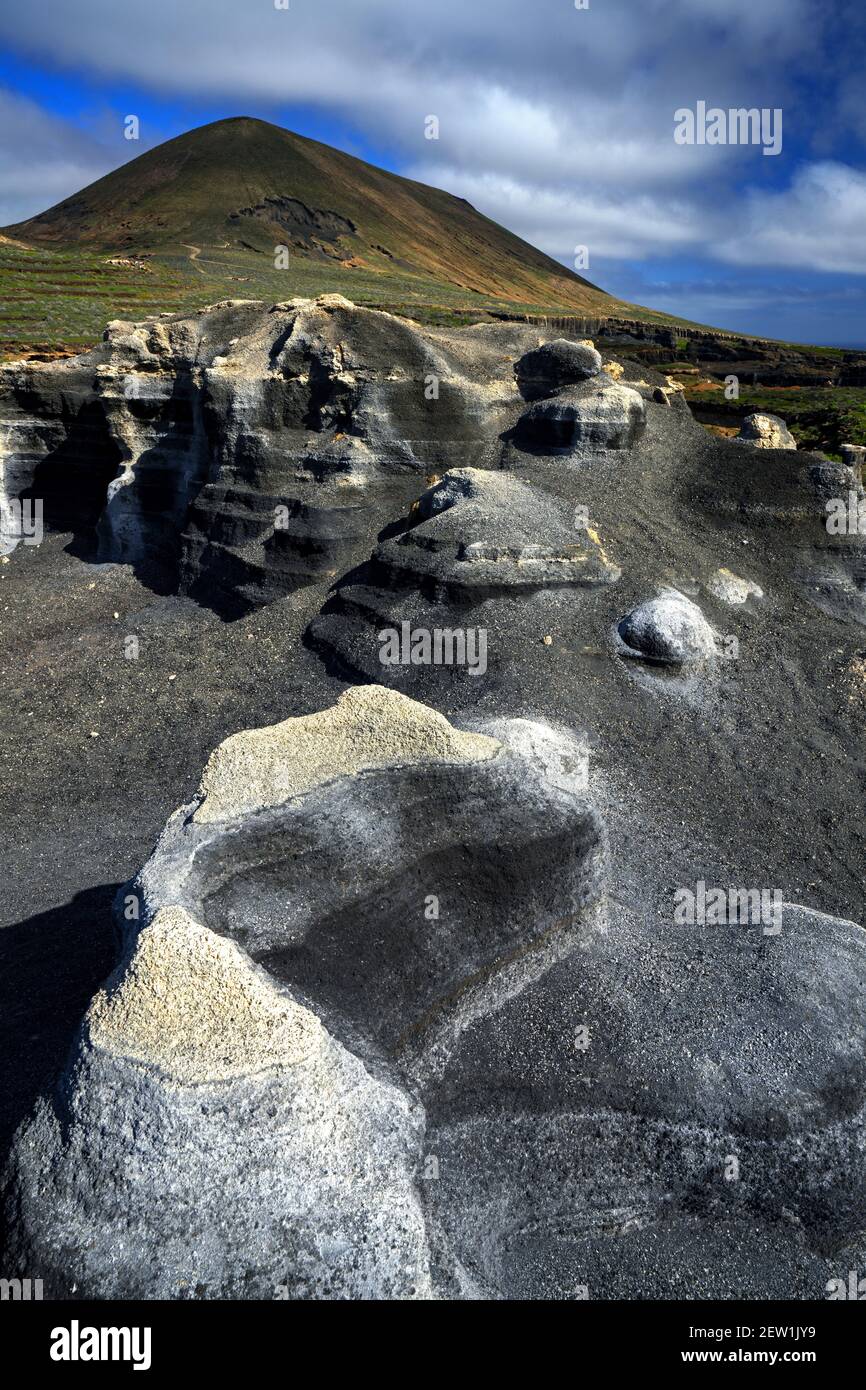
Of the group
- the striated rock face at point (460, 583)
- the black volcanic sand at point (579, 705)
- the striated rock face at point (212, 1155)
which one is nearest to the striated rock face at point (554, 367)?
the black volcanic sand at point (579, 705)

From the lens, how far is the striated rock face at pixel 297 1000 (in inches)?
204

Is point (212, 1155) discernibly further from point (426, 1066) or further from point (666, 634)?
point (666, 634)

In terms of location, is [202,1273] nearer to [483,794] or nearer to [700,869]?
[483,794]

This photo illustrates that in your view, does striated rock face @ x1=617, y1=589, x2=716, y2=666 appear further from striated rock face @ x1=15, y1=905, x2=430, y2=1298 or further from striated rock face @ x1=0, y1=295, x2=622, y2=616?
striated rock face @ x1=15, y1=905, x2=430, y2=1298

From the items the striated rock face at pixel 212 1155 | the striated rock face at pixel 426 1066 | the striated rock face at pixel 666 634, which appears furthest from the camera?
the striated rock face at pixel 666 634

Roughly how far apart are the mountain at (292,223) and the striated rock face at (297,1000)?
86.8 meters

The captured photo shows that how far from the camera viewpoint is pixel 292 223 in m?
116

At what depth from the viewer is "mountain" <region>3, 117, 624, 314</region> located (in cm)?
10188

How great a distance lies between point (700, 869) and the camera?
434 inches

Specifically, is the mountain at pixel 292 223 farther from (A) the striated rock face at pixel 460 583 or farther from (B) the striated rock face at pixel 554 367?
(A) the striated rock face at pixel 460 583

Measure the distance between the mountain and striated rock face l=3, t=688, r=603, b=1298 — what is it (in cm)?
8684

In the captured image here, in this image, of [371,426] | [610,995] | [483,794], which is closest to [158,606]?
[371,426]

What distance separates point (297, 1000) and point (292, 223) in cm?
13107

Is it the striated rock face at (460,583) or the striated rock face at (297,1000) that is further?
the striated rock face at (460,583)
